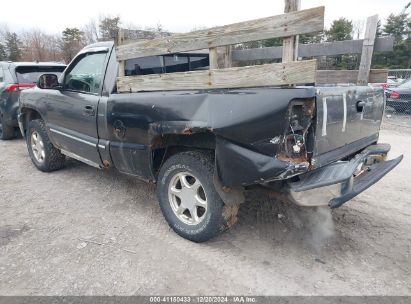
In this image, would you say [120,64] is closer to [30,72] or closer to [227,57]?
[227,57]

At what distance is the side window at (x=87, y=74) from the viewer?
152 inches

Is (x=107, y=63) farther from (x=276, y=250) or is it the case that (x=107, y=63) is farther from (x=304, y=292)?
(x=304, y=292)

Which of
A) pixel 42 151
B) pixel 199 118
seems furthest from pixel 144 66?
pixel 42 151

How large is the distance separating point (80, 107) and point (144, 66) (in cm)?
96

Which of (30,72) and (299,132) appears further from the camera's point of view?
(30,72)

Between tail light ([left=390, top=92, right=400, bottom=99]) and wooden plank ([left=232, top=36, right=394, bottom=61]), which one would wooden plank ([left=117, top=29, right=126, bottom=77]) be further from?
tail light ([left=390, top=92, right=400, bottom=99])

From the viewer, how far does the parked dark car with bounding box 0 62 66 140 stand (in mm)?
7031

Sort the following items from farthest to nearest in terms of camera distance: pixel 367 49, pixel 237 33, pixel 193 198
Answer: pixel 367 49 → pixel 193 198 → pixel 237 33

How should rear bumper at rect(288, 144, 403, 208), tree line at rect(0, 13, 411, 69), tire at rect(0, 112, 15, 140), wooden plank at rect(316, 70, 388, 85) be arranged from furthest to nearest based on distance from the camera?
1. tree line at rect(0, 13, 411, 69)
2. tire at rect(0, 112, 15, 140)
3. wooden plank at rect(316, 70, 388, 85)
4. rear bumper at rect(288, 144, 403, 208)

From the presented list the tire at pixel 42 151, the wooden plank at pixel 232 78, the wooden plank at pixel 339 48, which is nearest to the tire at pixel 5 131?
the tire at pixel 42 151

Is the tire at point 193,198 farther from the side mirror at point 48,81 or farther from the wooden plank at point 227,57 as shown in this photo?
the side mirror at point 48,81

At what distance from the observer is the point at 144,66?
367cm

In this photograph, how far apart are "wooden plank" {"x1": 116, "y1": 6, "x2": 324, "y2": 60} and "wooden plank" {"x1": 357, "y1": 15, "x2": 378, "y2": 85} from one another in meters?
1.45

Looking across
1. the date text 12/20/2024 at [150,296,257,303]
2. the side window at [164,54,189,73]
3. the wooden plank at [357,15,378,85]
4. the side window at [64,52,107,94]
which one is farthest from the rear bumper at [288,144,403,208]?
the side window at [64,52,107,94]
